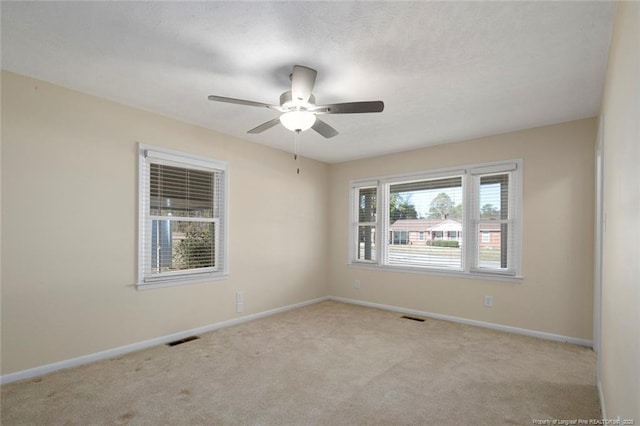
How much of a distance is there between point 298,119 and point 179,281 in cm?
245

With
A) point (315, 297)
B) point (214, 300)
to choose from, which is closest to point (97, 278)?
point (214, 300)

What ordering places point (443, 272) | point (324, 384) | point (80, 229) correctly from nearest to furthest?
point (324, 384), point (80, 229), point (443, 272)

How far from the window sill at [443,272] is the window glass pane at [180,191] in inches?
105

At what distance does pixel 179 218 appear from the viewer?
12.6 feet

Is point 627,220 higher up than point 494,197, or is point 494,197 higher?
point 494,197

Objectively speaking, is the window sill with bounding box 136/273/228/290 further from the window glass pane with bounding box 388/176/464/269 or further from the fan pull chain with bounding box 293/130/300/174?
the window glass pane with bounding box 388/176/464/269

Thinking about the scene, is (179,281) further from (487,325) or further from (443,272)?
(487,325)

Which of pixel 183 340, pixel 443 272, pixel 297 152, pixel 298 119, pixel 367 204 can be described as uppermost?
pixel 297 152

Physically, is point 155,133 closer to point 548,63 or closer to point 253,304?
point 253,304

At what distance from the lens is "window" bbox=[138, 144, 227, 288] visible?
3543 millimetres

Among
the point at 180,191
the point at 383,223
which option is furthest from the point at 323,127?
the point at 383,223

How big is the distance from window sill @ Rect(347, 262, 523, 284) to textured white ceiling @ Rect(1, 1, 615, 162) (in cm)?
194

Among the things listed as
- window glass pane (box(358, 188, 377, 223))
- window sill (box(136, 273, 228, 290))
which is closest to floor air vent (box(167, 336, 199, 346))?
window sill (box(136, 273, 228, 290))

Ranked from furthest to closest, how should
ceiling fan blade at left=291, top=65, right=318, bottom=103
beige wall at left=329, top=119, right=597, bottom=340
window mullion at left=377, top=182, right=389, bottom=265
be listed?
window mullion at left=377, top=182, right=389, bottom=265
beige wall at left=329, top=119, right=597, bottom=340
ceiling fan blade at left=291, top=65, right=318, bottom=103
